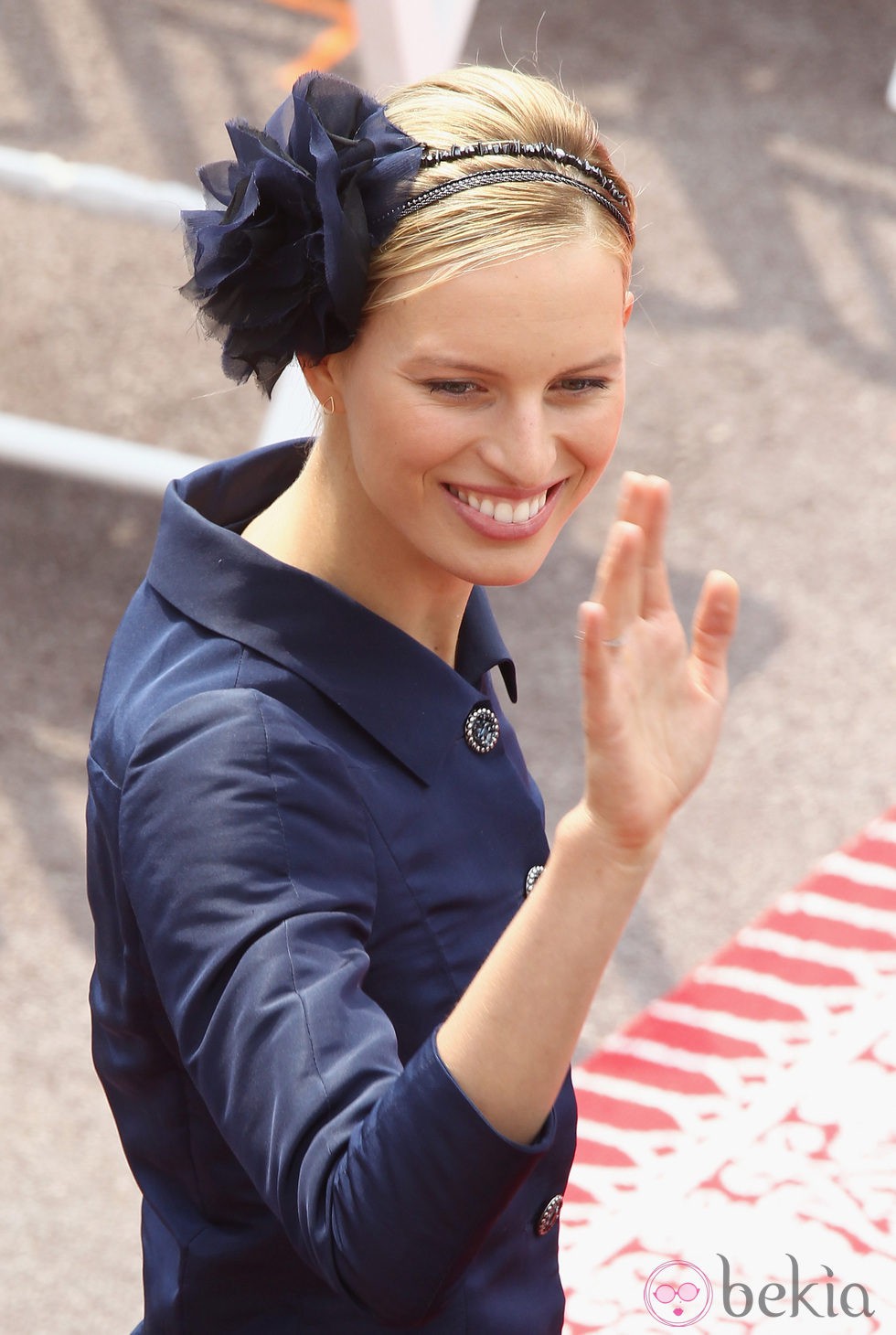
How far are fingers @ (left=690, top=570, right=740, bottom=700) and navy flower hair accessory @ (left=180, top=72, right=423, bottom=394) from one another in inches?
15.7

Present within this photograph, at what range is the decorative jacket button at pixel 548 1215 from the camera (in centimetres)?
145

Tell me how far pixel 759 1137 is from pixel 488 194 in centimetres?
176

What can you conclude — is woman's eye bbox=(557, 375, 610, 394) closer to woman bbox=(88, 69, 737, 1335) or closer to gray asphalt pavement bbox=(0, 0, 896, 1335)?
woman bbox=(88, 69, 737, 1335)

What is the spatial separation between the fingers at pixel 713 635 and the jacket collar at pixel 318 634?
11.8 inches

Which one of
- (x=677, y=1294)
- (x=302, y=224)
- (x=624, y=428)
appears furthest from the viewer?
(x=624, y=428)

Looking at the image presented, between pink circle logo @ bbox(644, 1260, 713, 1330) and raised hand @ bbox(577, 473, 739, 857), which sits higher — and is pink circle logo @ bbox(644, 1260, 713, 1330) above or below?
below

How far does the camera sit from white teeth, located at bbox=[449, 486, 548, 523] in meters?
1.33

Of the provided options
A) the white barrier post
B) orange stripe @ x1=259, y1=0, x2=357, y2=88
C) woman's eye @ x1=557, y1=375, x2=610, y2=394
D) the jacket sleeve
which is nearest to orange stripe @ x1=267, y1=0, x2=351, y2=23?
orange stripe @ x1=259, y1=0, x2=357, y2=88

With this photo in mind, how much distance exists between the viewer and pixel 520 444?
1279 mm

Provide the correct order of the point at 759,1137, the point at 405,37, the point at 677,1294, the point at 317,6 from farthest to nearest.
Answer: the point at 317,6 → the point at 405,37 → the point at 759,1137 → the point at 677,1294

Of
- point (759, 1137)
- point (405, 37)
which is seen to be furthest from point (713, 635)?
point (405, 37)

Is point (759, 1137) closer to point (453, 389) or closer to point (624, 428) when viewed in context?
point (453, 389)

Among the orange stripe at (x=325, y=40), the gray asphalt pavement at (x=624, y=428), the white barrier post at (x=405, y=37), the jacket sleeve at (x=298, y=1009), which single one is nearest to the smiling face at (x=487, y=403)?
the jacket sleeve at (x=298, y=1009)

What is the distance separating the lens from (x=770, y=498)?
3.82 meters
